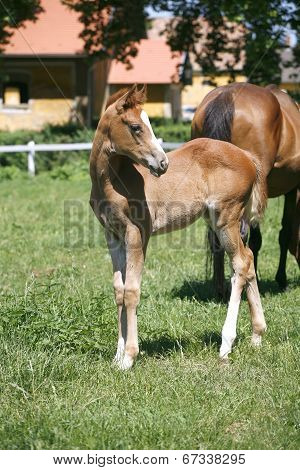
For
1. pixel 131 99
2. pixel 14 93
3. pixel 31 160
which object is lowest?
pixel 14 93

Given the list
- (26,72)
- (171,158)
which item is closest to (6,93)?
(26,72)

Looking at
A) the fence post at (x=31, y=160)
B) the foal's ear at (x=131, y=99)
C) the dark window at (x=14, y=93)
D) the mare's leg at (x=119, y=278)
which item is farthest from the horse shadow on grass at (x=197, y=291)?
the dark window at (x=14, y=93)

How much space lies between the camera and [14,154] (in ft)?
65.8

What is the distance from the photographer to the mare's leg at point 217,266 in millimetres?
6984

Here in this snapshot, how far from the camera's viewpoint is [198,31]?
22688mm

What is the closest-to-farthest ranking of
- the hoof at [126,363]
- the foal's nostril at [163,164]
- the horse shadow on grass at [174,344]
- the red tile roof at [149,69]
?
the foal's nostril at [163,164], the hoof at [126,363], the horse shadow on grass at [174,344], the red tile roof at [149,69]

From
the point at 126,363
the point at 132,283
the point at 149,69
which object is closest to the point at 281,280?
the point at 132,283

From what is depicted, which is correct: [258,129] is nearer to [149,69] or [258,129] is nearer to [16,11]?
[16,11]

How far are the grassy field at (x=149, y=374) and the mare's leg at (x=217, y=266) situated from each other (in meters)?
0.14

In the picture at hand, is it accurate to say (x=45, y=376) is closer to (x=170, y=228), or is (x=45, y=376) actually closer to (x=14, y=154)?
(x=170, y=228)

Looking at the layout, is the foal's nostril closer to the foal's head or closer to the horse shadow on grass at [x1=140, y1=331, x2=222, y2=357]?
the foal's head

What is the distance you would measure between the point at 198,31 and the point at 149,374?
19474 mm

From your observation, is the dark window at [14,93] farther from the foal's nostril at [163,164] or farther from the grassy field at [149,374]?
A: the foal's nostril at [163,164]

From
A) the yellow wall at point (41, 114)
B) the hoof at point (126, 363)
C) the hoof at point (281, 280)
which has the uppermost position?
the hoof at point (126, 363)
